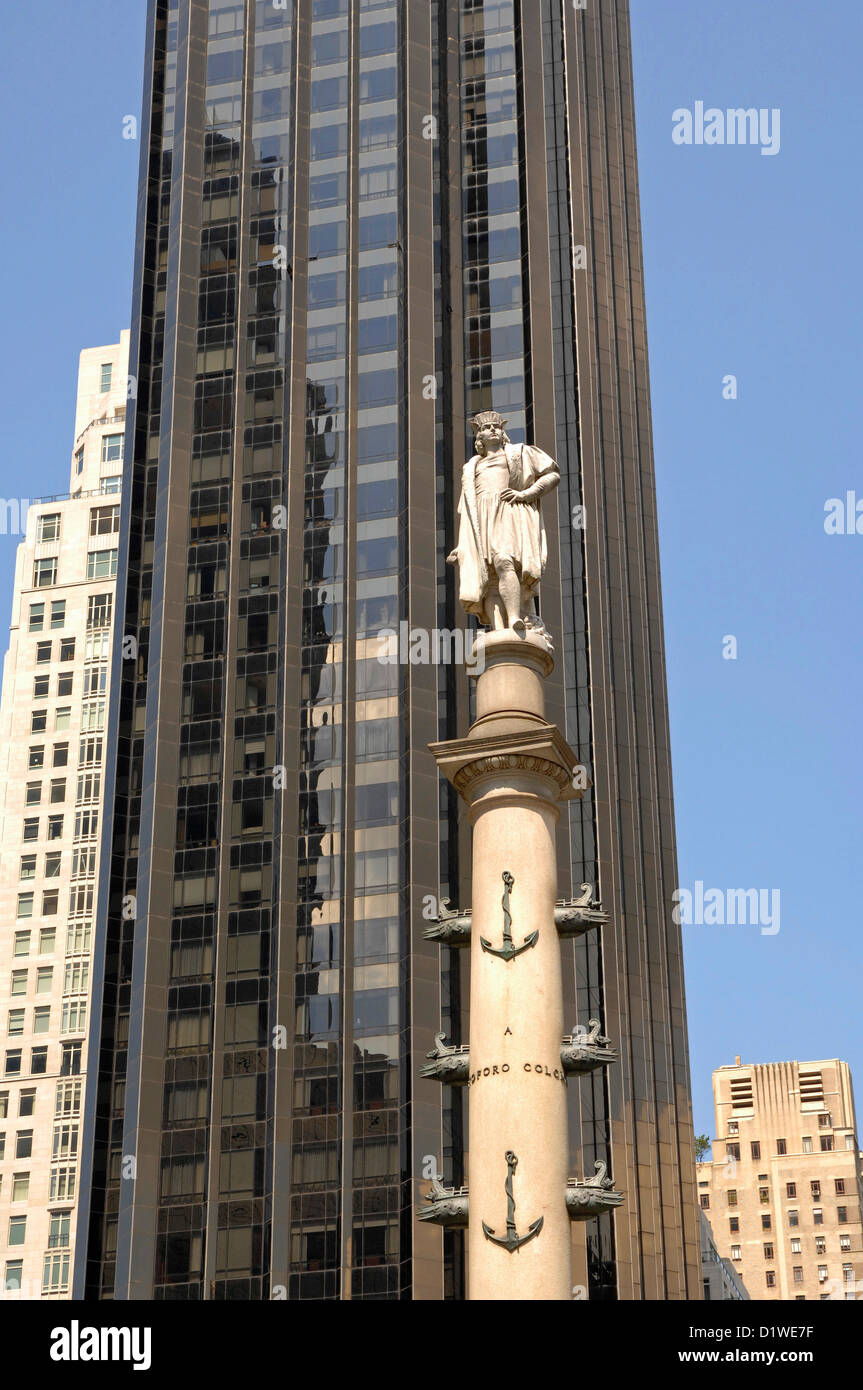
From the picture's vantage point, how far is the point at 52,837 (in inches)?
5266

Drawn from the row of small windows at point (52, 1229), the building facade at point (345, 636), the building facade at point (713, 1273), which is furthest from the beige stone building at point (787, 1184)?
the row of small windows at point (52, 1229)

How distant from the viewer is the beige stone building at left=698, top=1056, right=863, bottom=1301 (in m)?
165

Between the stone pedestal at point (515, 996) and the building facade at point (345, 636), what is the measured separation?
249ft

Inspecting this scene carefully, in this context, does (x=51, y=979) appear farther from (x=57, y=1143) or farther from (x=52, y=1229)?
(x=52, y=1229)

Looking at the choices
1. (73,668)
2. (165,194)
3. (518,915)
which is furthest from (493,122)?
(518,915)

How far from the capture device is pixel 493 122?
129 m

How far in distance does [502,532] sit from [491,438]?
1.21 m

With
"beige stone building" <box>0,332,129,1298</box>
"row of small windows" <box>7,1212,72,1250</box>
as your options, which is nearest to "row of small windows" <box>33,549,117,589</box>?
"beige stone building" <box>0,332,129,1298</box>

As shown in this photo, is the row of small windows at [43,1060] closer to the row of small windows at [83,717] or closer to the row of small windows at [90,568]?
the row of small windows at [83,717]

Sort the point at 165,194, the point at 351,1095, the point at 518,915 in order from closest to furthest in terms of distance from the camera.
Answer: the point at 518,915 < the point at 351,1095 < the point at 165,194

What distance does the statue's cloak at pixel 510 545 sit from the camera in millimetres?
21562

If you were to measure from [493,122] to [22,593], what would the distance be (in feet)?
148

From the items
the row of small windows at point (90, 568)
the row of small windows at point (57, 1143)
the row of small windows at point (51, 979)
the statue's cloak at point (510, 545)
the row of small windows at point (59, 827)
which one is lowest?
the statue's cloak at point (510, 545)
